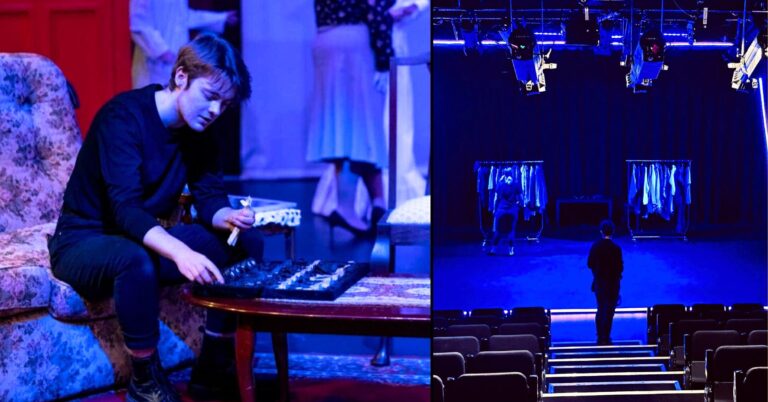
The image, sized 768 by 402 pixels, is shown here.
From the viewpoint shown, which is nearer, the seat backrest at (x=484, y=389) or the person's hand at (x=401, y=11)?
the seat backrest at (x=484, y=389)

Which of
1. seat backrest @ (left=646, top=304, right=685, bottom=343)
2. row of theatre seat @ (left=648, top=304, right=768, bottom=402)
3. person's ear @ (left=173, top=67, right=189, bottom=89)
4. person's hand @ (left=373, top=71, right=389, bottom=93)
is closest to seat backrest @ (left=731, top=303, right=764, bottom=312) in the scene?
row of theatre seat @ (left=648, top=304, right=768, bottom=402)

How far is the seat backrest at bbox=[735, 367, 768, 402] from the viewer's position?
1433 mm

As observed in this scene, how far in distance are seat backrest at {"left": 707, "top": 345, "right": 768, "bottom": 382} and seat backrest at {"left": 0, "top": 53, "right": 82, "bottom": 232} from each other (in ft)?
6.44

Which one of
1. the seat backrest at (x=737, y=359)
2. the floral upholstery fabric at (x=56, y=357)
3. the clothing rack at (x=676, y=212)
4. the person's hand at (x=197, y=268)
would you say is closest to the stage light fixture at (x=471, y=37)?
the clothing rack at (x=676, y=212)

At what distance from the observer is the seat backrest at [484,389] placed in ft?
4.83

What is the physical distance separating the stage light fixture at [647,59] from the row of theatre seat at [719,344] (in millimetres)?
365

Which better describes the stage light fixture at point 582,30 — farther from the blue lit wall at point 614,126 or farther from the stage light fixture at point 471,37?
the stage light fixture at point 471,37

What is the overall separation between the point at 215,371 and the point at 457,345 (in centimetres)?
111

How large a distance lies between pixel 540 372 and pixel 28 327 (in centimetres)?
137

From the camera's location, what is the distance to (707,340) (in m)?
1.44

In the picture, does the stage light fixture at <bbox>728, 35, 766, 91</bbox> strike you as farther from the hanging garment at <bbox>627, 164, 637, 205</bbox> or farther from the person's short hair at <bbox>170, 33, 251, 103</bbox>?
the person's short hair at <bbox>170, 33, 251, 103</bbox>

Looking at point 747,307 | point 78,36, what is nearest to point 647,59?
point 747,307

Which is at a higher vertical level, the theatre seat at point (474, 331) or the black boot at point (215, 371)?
the theatre seat at point (474, 331)

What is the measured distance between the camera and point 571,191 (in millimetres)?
1409
